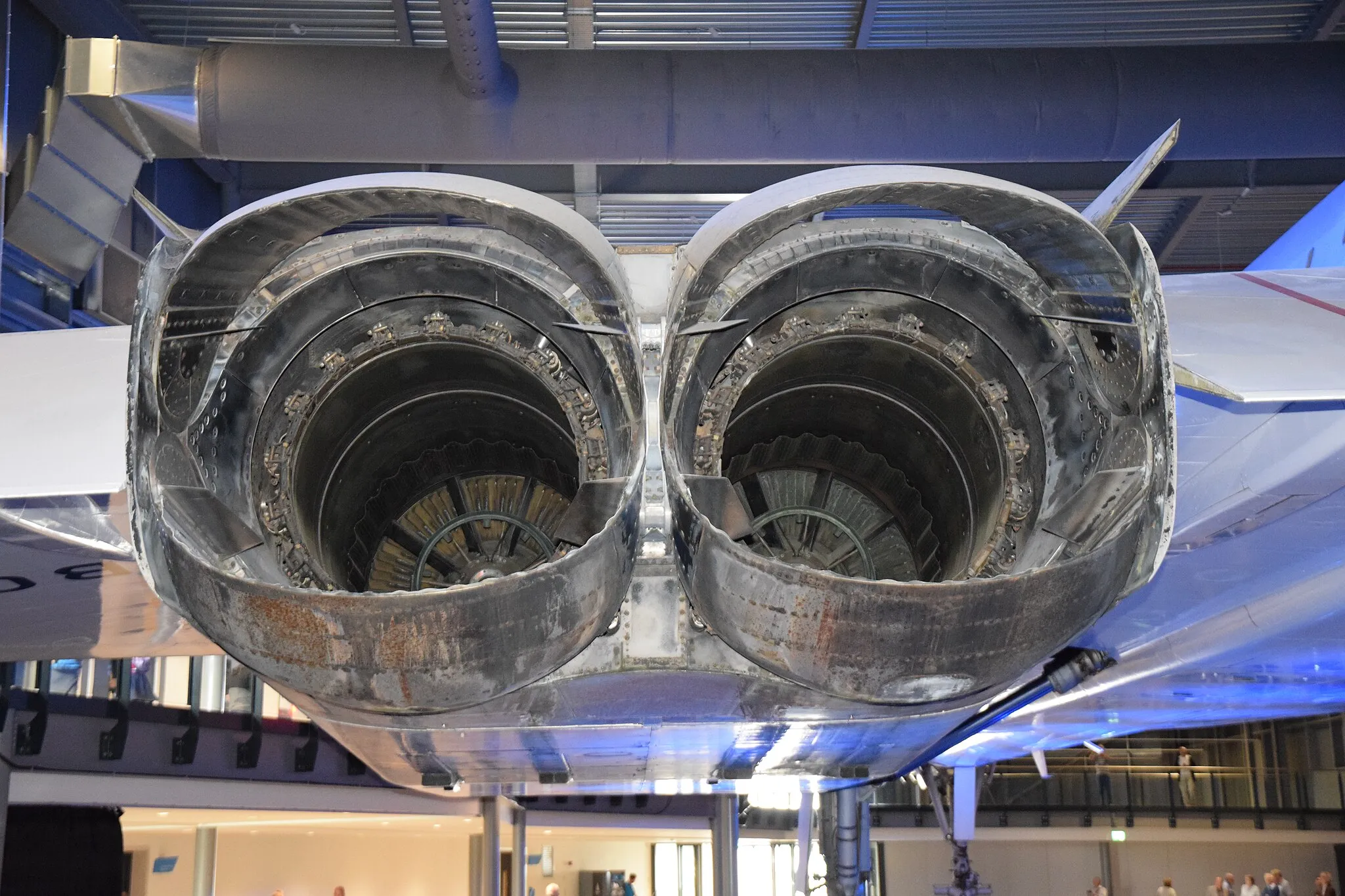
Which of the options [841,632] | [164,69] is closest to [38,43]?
[164,69]

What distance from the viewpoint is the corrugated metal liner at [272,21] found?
26.2 feet

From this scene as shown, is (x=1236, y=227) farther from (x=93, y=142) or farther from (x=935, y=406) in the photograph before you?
(x=93, y=142)

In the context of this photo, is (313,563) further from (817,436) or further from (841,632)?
(817,436)

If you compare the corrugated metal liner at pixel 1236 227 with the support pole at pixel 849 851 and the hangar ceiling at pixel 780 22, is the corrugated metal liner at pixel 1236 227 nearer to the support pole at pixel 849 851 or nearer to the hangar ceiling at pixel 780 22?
the hangar ceiling at pixel 780 22

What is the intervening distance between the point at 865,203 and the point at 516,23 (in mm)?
6517

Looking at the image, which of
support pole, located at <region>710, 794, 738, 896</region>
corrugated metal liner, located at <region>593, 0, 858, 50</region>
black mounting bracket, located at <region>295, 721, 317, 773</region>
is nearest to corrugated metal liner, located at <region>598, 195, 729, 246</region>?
corrugated metal liner, located at <region>593, 0, 858, 50</region>

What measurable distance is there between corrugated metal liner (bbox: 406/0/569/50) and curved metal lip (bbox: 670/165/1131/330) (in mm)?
6072

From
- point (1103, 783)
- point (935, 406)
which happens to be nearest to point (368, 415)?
point (935, 406)

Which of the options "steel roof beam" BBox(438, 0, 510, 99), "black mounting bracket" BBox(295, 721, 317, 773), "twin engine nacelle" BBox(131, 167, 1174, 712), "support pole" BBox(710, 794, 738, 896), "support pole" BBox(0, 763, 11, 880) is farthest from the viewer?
"support pole" BBox(710, 794, 738, 896)

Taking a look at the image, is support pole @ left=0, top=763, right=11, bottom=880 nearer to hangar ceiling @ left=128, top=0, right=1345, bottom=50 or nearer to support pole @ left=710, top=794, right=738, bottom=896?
hangar ceiling @ left=128, top=0, right=1345, bottom=50

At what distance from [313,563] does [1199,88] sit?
22.6 feet

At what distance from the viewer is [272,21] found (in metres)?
8.11

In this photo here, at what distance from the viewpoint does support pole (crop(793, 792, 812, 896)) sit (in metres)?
8.41

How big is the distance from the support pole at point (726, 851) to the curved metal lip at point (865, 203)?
41.9ft
